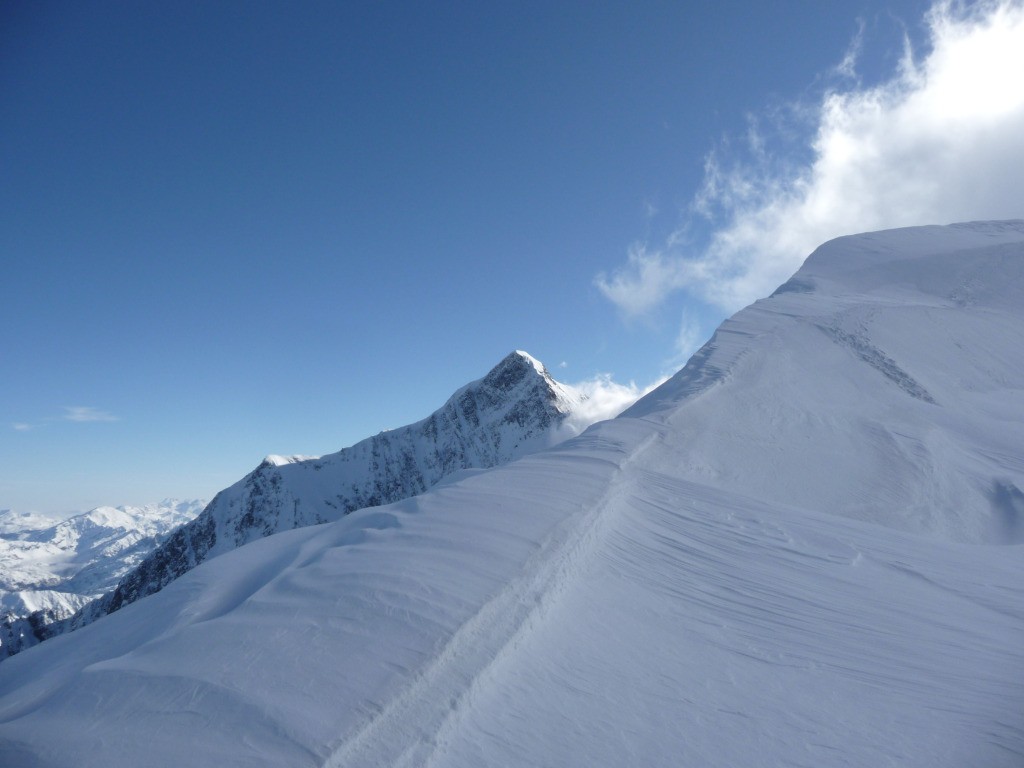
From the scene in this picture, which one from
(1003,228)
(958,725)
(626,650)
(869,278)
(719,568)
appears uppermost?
(1003,228)

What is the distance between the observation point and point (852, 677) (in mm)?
5898

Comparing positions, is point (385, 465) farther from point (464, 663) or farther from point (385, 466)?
point (464, 663)

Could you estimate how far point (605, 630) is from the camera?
6.50 m

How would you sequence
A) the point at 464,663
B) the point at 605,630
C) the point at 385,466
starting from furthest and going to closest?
the point at 385,466 < the point at 605,630 < the point at 464,663

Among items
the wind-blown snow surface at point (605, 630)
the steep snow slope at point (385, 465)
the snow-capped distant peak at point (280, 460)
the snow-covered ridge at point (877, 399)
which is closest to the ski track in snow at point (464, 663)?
the wind-blown snow surface at point (605, 630)

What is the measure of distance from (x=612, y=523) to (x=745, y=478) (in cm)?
447

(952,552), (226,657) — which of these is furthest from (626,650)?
(952,552)

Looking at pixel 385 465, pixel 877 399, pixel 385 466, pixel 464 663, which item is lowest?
pixel 464 663

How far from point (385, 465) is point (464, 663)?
11456 centimetres

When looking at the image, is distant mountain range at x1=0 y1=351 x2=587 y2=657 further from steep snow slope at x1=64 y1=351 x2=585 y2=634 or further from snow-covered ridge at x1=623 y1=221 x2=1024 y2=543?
snow-covered ridge at x1=623 y1=221 x2=1024 y2=543

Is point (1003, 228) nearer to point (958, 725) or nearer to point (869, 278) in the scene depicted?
point (869, 278)

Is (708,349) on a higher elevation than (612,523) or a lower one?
higher

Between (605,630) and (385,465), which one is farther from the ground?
(385,465)

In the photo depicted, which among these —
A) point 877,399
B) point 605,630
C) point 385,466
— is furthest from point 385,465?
point 605,630
